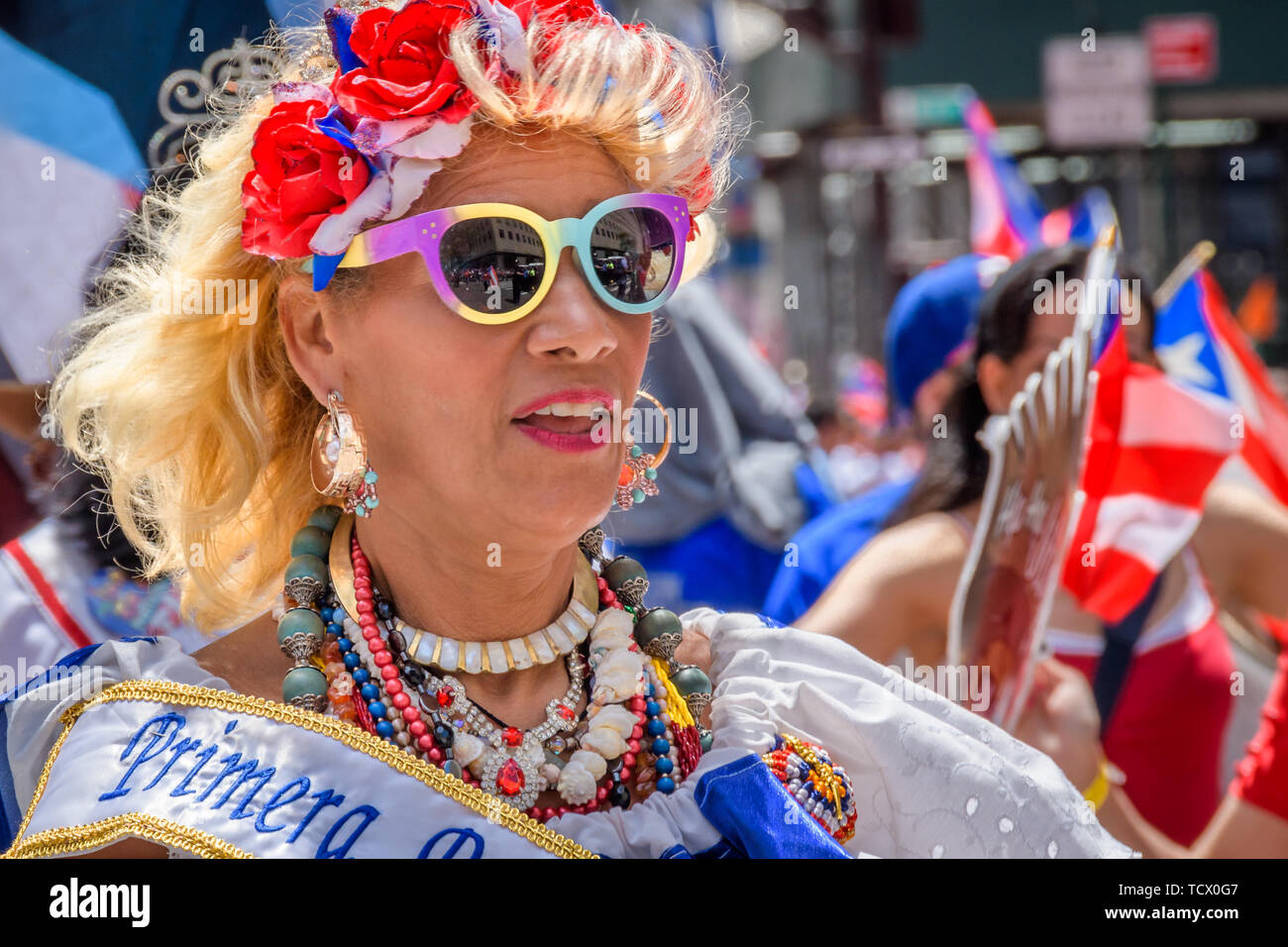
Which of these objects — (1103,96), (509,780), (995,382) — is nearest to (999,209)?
(995,382)

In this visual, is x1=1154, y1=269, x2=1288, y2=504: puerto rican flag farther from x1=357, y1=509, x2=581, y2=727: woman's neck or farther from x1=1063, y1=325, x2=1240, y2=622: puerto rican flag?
x1=357, y1=509, x2=581, y2=727: woman's neck

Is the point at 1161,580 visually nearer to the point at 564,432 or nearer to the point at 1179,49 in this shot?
the point at 564,432

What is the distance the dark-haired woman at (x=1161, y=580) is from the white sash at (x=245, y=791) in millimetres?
1972

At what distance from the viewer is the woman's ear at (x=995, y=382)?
345 centimetres

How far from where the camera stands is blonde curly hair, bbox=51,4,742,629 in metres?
1.60

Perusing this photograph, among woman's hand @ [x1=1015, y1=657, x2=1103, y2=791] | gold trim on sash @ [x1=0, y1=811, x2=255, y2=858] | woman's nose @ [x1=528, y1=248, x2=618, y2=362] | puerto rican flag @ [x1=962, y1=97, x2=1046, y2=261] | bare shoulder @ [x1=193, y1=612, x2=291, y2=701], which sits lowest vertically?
woman's hand @ [x1=1015, y1=657, x2=1103, y2=791]

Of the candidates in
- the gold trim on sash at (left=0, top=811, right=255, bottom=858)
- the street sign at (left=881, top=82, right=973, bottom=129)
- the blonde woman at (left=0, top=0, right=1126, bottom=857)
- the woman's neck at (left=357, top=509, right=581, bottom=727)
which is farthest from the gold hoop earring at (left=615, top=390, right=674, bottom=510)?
the street sign at (left=881, top=82, right=973, bottom=129)

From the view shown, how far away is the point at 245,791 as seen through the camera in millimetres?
1452

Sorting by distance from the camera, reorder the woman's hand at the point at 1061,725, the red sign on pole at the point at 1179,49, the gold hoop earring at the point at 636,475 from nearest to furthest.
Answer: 1. the gold hoop earring at the point at 636,475
2. the woman's hand at the point at 1061,725
3. the red sign on pole at the point at 1179,49

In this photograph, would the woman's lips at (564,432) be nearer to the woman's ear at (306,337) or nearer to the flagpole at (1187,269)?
the woman's ear at (306,337)

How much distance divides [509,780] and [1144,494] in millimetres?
2284

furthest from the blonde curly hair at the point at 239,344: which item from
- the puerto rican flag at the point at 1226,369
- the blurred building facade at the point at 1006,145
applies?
the blurred building facade at the point at 1006,145

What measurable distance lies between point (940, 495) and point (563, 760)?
1.99m

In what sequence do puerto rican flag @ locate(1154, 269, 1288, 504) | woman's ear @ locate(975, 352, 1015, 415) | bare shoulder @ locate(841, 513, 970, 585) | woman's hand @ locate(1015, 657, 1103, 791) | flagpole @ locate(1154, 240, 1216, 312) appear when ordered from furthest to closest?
flagpole @ locate(1154, 240, 1216, 312) < puerto rican flag @ locate(1154, 269, 1288, 504) < woman's ear @ locate(975, 352, 1015, 415) < bare shoulder @ locate(841, 513, 970, 585) < woman's hand @ locate(1015, 657, 1103, 791)
